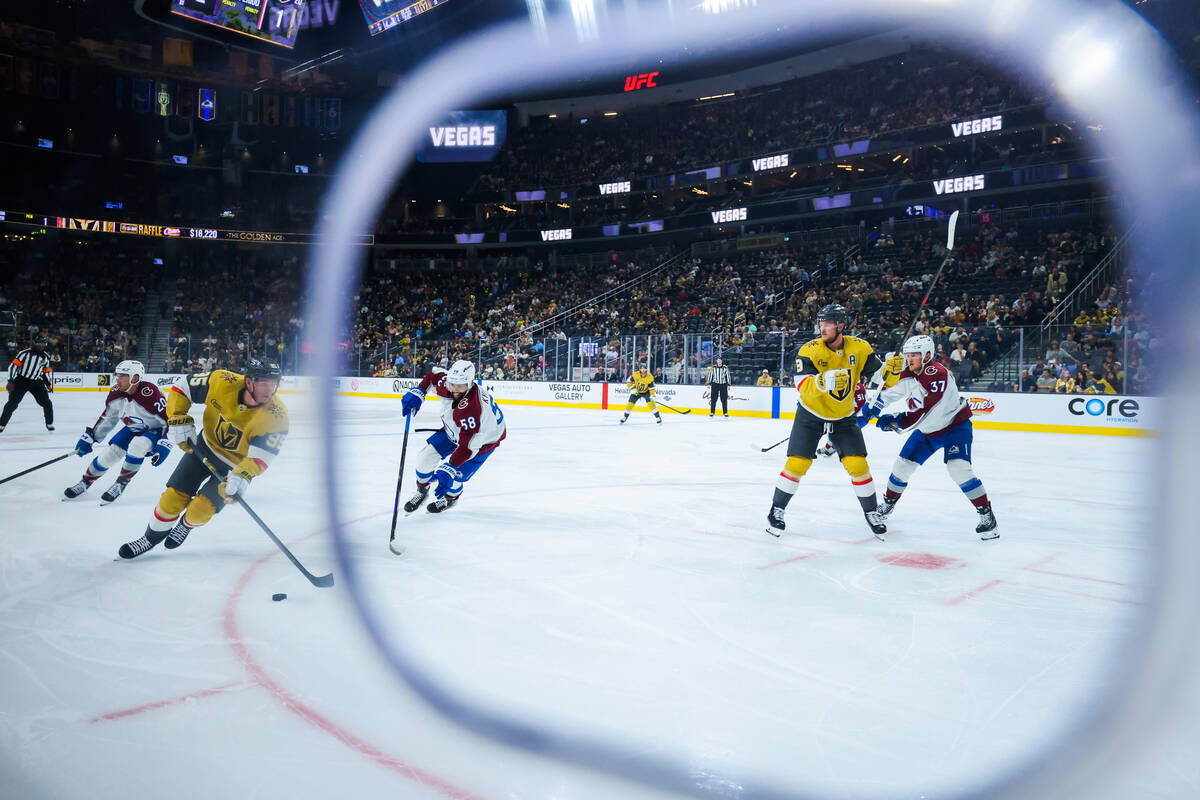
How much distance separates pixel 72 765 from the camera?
82.3 inches

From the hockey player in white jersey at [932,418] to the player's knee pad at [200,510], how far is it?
168 inches

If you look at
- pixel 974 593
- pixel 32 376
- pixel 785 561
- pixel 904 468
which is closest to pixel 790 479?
pixel 785 561

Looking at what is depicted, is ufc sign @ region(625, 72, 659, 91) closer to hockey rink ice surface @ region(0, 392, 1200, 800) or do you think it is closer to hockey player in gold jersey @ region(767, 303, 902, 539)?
hockey player in gold jersey @ region(767, 303, 902, 539)

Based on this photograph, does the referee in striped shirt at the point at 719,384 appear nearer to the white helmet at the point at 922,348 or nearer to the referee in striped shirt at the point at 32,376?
the white helmet at the point at 922,348

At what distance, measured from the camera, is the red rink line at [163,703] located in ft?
7.78

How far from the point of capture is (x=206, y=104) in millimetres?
35312

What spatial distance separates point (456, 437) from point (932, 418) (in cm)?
349

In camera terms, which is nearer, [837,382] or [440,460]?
[837,382]

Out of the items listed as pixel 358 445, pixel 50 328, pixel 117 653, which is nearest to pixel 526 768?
pixel 117 653

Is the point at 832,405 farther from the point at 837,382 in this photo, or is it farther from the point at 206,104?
the point at 206,104

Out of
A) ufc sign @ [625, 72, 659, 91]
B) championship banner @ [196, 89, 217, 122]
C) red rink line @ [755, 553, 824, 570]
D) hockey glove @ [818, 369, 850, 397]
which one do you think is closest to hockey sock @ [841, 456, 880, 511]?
hockey glove @ [818, 369, 850, 397]

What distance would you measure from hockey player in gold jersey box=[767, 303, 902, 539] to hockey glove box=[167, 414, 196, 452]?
143 inches

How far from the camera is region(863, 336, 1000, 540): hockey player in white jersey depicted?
17.4 feet

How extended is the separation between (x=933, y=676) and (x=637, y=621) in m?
1.21
